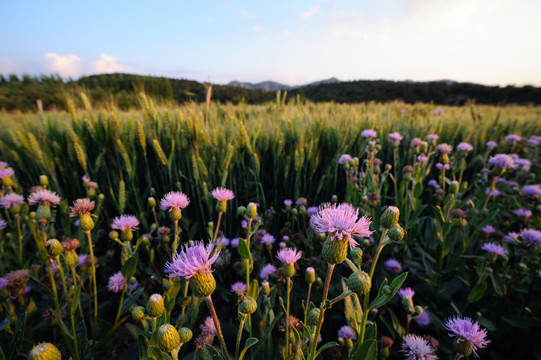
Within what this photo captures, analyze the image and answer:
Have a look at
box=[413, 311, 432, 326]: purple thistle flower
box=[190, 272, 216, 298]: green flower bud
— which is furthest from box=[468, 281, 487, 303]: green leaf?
box=[190, 272, 216, 298]: green flower bud

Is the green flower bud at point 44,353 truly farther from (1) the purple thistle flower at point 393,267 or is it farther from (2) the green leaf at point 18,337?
(1) the purple thistle flower at point 393,267

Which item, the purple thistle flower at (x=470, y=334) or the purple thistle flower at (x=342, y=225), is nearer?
the purple thistle flower at (x=342, y=225)

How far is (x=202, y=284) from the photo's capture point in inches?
23.5

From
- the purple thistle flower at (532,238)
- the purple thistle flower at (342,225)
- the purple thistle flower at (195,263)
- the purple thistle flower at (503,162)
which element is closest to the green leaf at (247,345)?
the purple thistle flower at (195,263)

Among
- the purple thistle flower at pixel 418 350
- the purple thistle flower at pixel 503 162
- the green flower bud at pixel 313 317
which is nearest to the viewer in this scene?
the green flower bud at pixel 313 317

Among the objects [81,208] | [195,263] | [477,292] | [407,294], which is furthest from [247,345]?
[477,292]

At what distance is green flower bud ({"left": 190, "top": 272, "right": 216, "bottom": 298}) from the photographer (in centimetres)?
59

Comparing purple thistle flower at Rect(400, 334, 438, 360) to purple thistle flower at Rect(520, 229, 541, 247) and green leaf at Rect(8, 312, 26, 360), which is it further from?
green leaf at Rect(8, 312, 26, 360)

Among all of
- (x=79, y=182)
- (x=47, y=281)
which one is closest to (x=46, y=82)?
(x=79, y=182)

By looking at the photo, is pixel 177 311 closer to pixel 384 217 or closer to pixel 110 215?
pixel 110 215

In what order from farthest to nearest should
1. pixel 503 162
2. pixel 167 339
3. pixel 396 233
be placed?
1. pixel 503 162
2. pixel 396 233
3. pixel 167 339

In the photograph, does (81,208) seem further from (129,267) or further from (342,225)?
(342,225)

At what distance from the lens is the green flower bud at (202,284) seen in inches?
23.3

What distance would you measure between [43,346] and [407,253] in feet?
5.06
